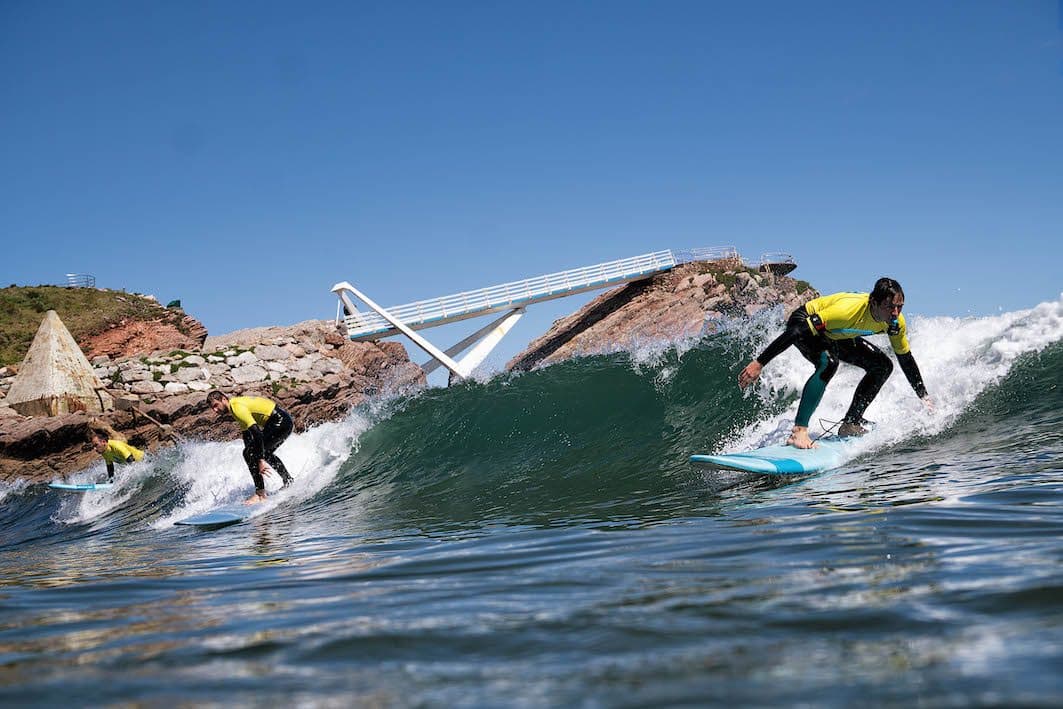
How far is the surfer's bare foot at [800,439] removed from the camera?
6242mm

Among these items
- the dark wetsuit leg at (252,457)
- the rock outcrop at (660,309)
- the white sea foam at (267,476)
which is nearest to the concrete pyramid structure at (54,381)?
the white sea foam at (267,476)

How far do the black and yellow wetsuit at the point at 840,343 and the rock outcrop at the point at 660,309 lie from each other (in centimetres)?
2225

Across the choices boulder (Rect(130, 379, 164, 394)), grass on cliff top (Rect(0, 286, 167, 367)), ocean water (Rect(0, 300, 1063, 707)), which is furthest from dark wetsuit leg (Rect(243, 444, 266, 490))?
grass on cliff top (Rect(0, 286, 167, 367))

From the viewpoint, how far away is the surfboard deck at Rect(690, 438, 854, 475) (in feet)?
18.9

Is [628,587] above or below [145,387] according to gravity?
below

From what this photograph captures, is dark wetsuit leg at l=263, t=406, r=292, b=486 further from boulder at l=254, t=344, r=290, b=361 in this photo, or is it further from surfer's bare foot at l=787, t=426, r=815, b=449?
boulder at l=254, t=344, r=290, b=361

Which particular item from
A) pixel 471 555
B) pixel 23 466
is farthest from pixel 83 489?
pixel 471 555

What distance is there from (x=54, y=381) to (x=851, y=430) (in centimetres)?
2245

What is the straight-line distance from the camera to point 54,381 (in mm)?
22172

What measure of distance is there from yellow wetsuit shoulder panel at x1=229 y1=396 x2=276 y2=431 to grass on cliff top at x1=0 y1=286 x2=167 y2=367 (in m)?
22.9

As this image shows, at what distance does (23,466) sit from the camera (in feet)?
60.1

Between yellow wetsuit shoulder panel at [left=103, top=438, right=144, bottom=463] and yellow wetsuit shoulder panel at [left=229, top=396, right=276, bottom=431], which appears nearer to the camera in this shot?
yellow wetsuit shoulder panel at [left=229, top=396, right=276, bottom=431]

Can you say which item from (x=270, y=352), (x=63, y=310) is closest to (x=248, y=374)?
(x=270, y=352)

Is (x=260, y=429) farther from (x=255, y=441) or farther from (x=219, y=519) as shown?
(x=219, y=519)
